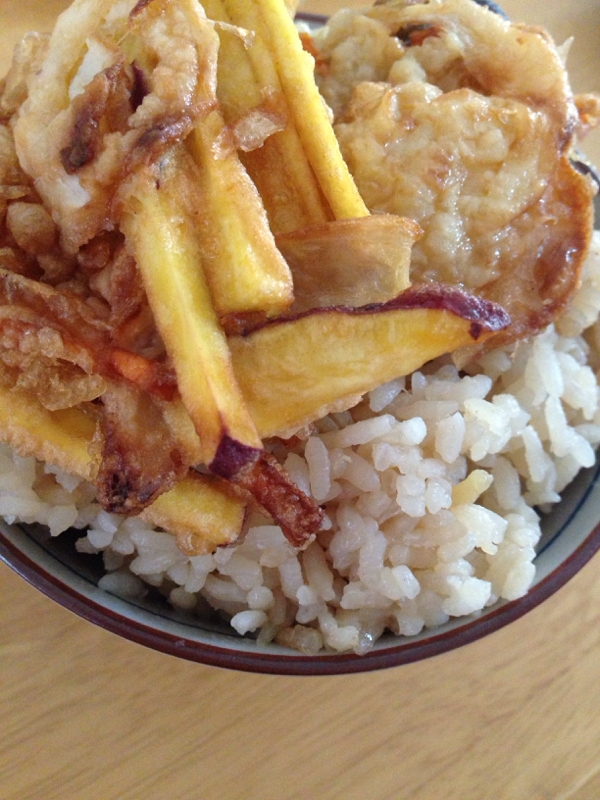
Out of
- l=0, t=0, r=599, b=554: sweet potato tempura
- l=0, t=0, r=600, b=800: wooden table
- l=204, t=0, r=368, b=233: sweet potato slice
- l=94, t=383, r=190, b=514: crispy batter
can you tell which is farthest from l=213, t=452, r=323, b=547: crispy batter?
l=0, t=0, r=600, b=800: wooden table

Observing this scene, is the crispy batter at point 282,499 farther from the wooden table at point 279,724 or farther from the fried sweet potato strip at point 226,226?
the wooden table at point 279,724

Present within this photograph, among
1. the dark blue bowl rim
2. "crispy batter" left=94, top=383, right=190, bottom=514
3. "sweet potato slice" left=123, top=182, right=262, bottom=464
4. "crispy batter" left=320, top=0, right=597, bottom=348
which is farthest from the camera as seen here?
"crispy batter" left=320, top=0, right=597, bottom=348

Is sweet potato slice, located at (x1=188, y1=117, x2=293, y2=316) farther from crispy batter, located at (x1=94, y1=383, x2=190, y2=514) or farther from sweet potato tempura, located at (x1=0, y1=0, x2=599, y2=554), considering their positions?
crispy batter, located at (x1=94, y1=383, x2=190, y2=514)

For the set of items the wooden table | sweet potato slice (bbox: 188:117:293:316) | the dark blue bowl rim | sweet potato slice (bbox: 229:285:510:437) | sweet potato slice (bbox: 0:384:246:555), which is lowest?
the wooden table

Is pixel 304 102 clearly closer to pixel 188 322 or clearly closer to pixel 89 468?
pixel 188 322

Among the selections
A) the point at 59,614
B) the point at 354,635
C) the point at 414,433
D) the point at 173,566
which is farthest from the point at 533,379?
the point at 59,614

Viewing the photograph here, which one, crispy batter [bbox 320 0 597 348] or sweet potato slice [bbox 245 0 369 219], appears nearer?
sweet potato slice [bbox 245 0 369 219]

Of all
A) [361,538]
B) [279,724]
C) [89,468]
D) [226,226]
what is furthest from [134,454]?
[279,724]

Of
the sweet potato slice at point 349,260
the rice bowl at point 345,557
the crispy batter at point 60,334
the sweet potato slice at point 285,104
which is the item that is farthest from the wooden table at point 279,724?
the sweet potato slice at point 285,104
